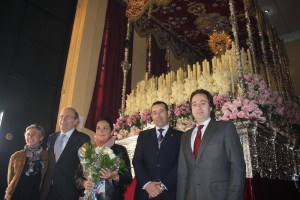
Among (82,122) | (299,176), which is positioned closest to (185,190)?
(299,176)

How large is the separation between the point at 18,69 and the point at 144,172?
3521 millimetres

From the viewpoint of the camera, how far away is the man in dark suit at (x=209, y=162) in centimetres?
171

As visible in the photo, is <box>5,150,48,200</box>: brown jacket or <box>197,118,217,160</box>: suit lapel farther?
<box>5,150,48,200</box>: brown jacket

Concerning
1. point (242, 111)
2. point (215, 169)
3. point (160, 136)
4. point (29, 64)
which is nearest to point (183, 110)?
point (242, 111)

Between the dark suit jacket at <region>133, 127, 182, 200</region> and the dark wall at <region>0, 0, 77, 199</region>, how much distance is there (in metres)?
2.79

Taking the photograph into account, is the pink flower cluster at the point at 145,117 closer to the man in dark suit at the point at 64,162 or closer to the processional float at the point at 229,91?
the processional float at the point at 229,91

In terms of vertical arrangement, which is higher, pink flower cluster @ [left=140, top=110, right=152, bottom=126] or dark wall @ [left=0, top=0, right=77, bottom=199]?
dark wall @ [left=0, top=0, right=77, bottom=199]

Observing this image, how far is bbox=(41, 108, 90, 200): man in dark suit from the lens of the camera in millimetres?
2359

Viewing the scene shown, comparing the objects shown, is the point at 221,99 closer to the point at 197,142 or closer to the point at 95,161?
the point at 197,142

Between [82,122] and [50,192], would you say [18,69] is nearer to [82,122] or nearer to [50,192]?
[82,122]

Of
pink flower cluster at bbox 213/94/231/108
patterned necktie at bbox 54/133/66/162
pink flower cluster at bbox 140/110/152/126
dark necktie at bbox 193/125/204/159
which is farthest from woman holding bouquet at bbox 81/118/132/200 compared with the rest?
pink flower cluster at bbox 140/110/152/126

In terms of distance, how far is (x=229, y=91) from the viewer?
3.27 m

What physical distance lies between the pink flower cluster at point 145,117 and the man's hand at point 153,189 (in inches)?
70.1

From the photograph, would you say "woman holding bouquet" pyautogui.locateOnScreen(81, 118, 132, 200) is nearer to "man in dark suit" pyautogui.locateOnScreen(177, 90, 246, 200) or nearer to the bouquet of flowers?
the bouquet of flowers
